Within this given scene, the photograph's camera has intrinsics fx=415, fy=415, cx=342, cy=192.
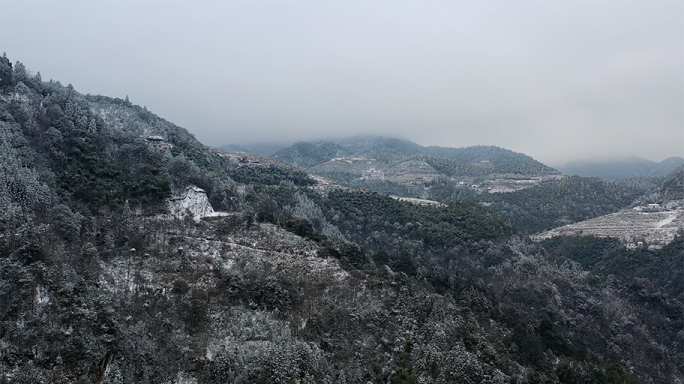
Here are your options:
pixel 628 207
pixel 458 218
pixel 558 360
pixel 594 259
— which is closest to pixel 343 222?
pixel 458 218

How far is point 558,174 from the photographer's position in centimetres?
14088

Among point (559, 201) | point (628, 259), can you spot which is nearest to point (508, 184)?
point (559, 201)

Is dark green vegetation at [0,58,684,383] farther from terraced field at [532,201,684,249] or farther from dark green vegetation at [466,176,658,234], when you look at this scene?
dark green vegetation at [466,176,658,234]

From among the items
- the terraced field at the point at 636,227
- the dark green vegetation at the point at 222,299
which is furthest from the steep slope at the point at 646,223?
the dark green vegetation at the point at 222,299

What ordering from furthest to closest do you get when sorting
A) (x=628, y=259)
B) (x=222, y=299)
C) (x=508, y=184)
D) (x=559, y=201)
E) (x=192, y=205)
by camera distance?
1. (x=508, y=184)
2. (x=559, y=201)
3. (x=628, y=259)
4. (x=192, y=205)
5. (x=222, y=299)

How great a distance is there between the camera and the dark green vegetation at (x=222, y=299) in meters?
20.4

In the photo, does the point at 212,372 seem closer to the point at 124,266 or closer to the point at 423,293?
the point at 124,266

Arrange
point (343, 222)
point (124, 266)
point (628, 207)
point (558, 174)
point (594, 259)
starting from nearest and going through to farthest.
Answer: point (124, 266) → point (343, 222) → point (594, 259) → point (628, 207) → point (558, 174)

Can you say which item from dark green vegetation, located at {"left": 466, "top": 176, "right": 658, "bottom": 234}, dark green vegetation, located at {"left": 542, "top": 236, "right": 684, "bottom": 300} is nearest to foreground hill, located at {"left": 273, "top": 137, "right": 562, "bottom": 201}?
dark green vegetation, located at {"left": 466, "top": 176, "right": 658, "bottom": 234}

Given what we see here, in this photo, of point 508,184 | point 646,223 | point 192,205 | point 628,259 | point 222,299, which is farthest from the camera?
point 508,184

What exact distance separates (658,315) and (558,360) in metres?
24.5

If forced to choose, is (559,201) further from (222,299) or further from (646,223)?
(222,299)

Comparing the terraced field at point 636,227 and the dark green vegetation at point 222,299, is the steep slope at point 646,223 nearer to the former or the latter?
the terraced field at point 636,227

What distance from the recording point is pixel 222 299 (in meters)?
26.2
